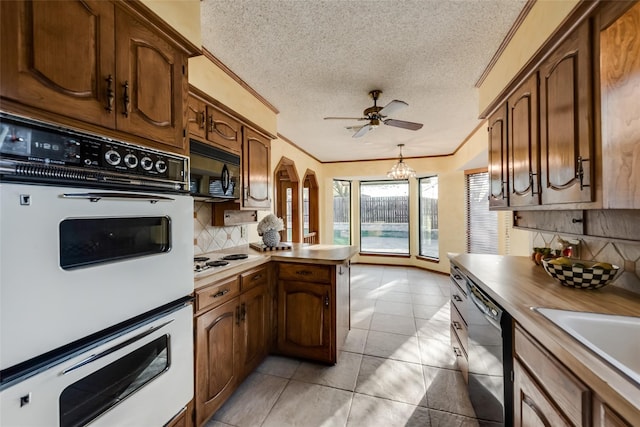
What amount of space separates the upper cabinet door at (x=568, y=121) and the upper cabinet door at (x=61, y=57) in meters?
2.02

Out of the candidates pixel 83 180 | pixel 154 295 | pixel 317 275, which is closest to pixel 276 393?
pixel 317 275

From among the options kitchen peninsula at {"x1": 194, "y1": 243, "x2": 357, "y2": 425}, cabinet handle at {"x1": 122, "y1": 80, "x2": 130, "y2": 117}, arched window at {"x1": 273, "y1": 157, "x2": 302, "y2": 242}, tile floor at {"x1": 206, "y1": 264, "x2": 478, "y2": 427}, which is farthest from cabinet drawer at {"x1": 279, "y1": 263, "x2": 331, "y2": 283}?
arched window at {"x1": 273, "y1": 157, "x2": 302, "y2": 242}

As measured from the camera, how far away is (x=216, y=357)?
1.70 metres

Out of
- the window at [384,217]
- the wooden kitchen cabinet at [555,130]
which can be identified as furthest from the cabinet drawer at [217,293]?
the window at [384,217]

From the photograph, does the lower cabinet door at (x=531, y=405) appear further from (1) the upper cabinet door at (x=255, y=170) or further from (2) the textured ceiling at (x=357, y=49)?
(1) the upper cabinet door at (x=255, y=170)

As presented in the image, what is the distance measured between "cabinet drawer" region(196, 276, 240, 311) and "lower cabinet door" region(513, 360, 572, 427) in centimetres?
164

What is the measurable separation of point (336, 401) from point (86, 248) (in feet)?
5.95

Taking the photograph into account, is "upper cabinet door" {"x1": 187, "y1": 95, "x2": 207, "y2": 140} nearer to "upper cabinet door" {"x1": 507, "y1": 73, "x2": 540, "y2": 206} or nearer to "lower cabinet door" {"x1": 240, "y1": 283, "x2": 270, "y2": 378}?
"lower cabinet door" {"x1": 240, "y1": 283, "x2": 270, "y2": 378}

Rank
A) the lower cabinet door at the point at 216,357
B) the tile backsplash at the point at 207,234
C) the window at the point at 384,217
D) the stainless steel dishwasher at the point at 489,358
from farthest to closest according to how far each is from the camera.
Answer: the window at the point at 384,217, the tile backsplash at the point at 207,234, the lower cabinet door at the point at 216,357, the stainless steel dishwasher at the point at 489,358

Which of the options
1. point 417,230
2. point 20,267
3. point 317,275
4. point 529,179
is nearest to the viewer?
point 20,267

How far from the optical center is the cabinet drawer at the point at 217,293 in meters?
1.57

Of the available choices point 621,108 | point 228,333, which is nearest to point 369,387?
point 228,333

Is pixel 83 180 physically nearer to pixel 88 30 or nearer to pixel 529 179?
pixel 88 30

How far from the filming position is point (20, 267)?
761 mm
